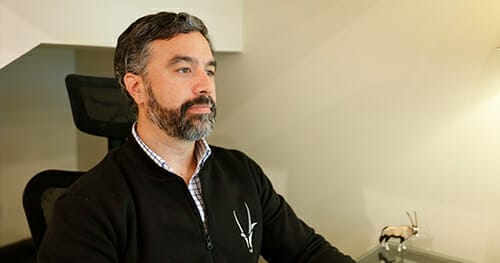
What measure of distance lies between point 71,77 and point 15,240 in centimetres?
162

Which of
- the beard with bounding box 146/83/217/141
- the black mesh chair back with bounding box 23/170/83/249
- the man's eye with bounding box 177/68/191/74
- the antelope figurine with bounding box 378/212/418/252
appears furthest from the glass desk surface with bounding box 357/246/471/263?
the black mesh chair back with bounding box 23/170/83/249

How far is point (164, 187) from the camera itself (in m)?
1.26

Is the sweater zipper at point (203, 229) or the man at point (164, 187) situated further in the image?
the sweater zipper at point (203, 229)

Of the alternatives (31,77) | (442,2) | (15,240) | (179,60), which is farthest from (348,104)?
(15,240)

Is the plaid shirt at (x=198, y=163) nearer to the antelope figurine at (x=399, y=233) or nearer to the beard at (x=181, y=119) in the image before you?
the beard at (x=181, y=119)

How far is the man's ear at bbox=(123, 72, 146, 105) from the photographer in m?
1.31

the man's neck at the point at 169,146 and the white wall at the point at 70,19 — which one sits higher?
the white wall at the point at 70,19

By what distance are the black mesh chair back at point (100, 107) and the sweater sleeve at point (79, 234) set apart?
0.49m

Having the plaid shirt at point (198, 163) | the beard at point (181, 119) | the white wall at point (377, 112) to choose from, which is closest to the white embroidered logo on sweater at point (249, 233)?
the plaid shirt at point (198, 163)

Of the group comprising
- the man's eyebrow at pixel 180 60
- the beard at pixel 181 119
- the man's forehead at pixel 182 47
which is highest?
the man's forehead at pixel 182 47

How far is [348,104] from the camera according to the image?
1964 millimetres

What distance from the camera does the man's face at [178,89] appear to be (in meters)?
1.27

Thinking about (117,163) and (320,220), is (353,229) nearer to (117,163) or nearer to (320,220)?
(320,220)

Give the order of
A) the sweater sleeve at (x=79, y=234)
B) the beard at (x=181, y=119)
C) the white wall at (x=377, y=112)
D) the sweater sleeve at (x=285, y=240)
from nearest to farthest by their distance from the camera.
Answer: the sweater sleeve at (x=79, y=234) < the beard at (x=181, y=119) < the sweater sleeve at (x=285, y=240) < the white wall at (x=377, y=112)
